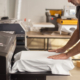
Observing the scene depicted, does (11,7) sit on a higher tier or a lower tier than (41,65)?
higher

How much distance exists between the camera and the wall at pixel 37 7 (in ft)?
13.9

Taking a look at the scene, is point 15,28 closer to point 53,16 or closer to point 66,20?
point 66,20

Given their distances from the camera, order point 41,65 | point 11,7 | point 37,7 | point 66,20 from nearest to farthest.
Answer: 1. point 41,65
2. point 66,20
3. point 11,7
4. point 37,7

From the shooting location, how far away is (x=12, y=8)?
13.5 ft

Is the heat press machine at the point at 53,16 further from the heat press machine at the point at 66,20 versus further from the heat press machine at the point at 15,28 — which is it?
the heat press machine at the point at 15,28

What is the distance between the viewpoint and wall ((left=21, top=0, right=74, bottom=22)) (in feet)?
13.9

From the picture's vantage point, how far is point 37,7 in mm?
4262

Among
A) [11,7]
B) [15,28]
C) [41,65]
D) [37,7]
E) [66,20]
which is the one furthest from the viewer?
[37,7]

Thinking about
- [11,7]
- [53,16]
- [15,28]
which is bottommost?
[15,28]

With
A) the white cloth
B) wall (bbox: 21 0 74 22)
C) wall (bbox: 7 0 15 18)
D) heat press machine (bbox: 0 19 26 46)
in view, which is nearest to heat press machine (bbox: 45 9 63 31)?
wall (bbox: 21 0 74 22)

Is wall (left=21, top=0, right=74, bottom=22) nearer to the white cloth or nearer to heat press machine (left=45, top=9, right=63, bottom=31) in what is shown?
heat press machine (left=45, top=9, right=63, bottom=31)

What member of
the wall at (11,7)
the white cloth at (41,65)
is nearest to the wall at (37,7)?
the wall at (11,7)

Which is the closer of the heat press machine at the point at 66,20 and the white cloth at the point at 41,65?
the white cloth at the point at 41,65

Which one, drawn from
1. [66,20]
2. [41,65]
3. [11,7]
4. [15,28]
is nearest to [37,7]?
[11,7]
